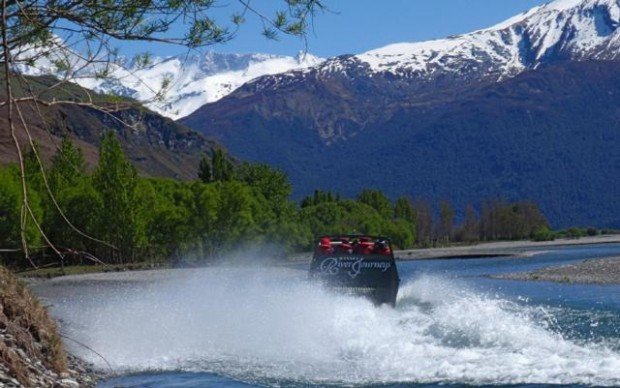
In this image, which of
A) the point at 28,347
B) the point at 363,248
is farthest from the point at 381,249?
the point at 28,347

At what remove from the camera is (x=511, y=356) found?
68.2ft

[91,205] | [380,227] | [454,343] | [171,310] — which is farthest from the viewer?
[380,227]

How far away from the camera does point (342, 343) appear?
2358 cm

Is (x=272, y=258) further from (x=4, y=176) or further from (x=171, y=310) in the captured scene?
(x=171, y=310)

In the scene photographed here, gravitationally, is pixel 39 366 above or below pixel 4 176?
below

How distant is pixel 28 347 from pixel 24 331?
0.42 m

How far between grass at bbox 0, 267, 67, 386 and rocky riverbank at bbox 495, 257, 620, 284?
42.4 meters

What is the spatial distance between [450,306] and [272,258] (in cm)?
9183

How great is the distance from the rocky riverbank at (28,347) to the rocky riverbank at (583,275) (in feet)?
138

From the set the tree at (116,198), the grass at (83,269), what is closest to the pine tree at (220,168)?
the tree at (116,198)

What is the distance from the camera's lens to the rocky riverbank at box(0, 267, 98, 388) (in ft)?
51.0

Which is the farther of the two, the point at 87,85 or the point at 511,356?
the point at 511,356

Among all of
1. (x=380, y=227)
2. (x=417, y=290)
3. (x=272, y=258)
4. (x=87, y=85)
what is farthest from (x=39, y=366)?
(x=380, y=227)

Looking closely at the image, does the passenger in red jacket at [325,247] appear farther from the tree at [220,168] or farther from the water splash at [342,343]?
the tree at [220,168]
